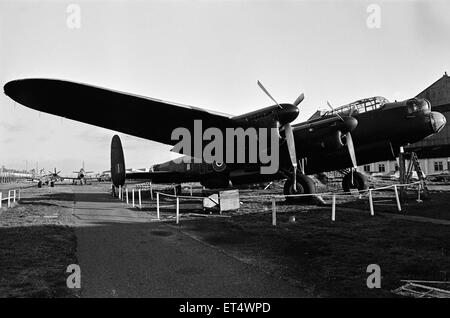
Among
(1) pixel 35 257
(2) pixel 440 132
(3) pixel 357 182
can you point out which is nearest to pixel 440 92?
(2) pixel 440 132

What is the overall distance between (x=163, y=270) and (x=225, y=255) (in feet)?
4.99

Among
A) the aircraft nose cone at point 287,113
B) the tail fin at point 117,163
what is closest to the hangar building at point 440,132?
the aircraft nose cone at point 287,113

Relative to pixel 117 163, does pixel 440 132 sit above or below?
above

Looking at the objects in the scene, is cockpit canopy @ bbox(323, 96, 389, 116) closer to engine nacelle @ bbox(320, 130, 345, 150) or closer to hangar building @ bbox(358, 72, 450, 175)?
engine nacelle @ bbox(320, 130, 345, 150)

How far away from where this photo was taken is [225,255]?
6.77 m

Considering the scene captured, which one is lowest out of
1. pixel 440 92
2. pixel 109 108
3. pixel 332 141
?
pixel 332 141

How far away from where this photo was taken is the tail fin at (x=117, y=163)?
53.6 feet

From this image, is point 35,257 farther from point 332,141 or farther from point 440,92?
point 440,92

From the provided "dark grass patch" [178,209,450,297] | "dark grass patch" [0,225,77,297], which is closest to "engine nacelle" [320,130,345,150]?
"dark grass patch" [178,209,450,297]

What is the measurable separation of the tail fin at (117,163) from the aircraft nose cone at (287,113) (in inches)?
322

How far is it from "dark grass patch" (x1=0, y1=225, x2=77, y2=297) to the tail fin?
6047 millimetres

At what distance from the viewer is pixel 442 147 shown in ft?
90.2
